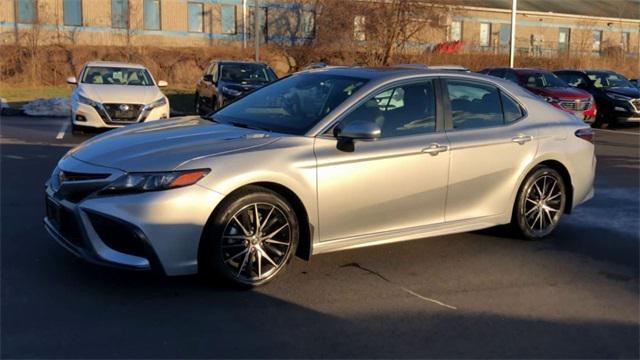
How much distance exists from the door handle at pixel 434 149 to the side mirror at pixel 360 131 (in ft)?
2.20

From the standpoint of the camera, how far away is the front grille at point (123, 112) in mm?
13781

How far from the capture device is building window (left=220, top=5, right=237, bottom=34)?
50.9 metres

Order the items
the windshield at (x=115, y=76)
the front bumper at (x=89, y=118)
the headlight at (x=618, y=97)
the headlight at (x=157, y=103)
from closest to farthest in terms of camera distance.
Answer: the front bumper at (x=89, y=118) → the headlight at (x=157, y=103) → the windshield at (x=115, y=76) → the headlight at (x=618, y=97)

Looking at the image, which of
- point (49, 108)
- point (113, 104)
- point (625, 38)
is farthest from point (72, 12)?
point (625, 38)

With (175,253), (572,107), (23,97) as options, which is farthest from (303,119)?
(23,97)

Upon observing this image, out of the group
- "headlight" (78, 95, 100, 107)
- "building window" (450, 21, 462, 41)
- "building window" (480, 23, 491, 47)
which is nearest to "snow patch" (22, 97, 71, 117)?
"headlight" (78, 95, 100, 107)

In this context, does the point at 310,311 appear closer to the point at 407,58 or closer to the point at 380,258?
the point at 380,258

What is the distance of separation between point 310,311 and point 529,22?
58.9 metres

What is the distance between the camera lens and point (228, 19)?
5106 cm

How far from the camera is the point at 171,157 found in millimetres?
4766

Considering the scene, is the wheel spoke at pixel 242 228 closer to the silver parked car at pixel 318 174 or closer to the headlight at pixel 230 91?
the silver parked car at pixel 318 174

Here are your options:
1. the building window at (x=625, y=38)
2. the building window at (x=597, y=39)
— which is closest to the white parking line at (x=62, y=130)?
the building window at (x=597, y=39)

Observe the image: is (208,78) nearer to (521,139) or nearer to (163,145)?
(521,139)

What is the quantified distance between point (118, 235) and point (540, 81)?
686 inches
